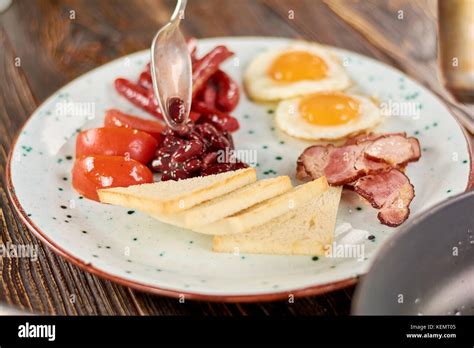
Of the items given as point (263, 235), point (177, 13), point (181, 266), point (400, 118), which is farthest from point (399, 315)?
point (177, 13)

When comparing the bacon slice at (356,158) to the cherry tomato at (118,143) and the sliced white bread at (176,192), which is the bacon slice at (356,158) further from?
the cherry tomato at (118,143)

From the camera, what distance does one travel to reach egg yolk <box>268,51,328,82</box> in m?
3.70

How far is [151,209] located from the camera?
2.58 m

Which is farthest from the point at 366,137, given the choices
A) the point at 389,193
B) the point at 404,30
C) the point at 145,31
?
the point at 145,31

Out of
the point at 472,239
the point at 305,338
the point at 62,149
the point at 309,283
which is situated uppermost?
the point at 62,149

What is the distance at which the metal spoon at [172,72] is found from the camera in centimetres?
323

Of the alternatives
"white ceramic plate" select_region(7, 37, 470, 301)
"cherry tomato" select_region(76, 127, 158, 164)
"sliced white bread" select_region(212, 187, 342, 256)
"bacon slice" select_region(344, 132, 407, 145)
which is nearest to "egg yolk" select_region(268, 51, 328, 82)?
"white ceramic plate" select_region(7, 37, 470, 301)

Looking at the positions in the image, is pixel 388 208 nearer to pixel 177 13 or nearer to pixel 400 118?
pixel 400 118

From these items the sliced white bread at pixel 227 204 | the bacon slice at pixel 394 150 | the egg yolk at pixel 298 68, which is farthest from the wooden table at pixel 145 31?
the sliced white bread at pixel 227 204

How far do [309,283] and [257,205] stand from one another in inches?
17.1

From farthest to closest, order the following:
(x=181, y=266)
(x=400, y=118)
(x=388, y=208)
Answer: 1. (x=400, y=118)
2. (x=388, y=208)
3. (x=181, y=266)

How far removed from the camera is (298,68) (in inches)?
146

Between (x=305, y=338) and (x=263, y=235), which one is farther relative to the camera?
(x=263, y=235)

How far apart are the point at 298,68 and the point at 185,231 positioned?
4.42 ft
